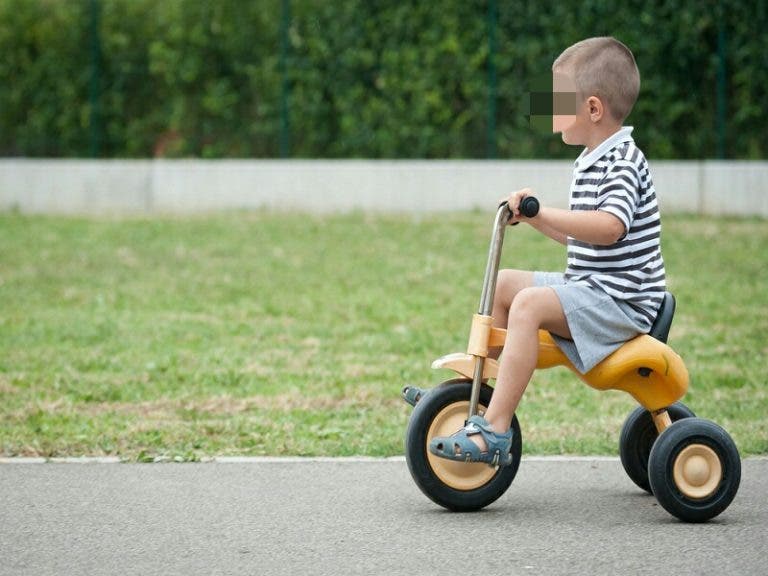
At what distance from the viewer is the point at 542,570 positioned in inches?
159

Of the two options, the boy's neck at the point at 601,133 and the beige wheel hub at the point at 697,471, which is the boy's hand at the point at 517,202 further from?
the beige wheel hub at the point at 697,471

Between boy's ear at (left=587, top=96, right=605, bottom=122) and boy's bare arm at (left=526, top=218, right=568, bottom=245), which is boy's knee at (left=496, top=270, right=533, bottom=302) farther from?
boy's ear at (left=587, top=96, right=605, bottom=122)

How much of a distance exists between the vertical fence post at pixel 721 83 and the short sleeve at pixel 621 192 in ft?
38.2

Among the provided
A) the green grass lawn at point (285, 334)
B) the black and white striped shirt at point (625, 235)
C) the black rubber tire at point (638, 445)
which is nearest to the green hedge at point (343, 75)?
the green grass lawn at point (285, 334)

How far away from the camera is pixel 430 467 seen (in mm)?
4645

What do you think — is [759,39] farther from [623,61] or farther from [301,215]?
[623,61]

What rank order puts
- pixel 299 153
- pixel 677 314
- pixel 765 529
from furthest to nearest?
pixel 299 153
pixel 677 314
pixel 765 529

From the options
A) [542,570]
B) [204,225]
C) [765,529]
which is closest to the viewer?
[542,570]

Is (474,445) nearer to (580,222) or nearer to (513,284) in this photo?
(513,284)

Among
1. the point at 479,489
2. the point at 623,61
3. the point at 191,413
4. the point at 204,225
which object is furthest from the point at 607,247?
the point at 204,225

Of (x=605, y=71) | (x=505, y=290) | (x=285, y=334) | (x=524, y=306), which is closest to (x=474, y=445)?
(x=524, y=306)

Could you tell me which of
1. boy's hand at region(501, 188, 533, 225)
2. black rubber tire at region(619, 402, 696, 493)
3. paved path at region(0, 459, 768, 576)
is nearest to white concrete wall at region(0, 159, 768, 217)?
paved path at region(0, 459, 768, 576)

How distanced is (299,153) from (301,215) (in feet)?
4.43

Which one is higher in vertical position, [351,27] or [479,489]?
[351,27]
